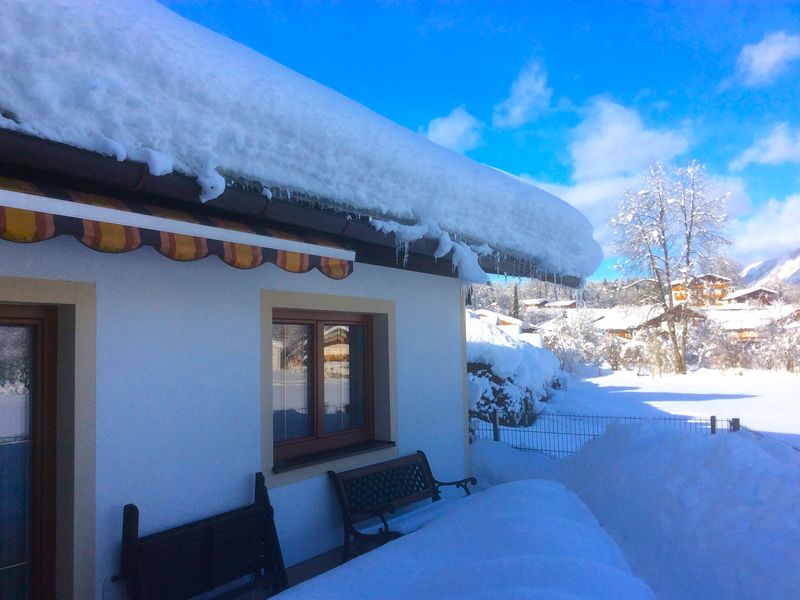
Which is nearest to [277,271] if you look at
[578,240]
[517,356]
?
[578,240]

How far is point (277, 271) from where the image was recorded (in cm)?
396

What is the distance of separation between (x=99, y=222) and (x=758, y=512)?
5383mm

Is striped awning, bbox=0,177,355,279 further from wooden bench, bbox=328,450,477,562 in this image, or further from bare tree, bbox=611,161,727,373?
bare tree, bbox=611,161,727,373

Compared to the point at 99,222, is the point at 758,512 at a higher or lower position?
lower

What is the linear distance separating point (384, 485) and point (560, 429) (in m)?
8.10

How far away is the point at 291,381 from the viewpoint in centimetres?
434

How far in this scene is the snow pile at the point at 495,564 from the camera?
183 cm

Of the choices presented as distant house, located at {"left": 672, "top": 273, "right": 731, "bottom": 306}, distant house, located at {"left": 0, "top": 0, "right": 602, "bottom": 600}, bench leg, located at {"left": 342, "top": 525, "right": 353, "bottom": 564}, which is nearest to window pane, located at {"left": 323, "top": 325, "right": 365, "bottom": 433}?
distant house, located at {"left": 0, "top": 0, "right": 602, "bottom": 600}

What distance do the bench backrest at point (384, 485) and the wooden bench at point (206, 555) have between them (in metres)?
0.72

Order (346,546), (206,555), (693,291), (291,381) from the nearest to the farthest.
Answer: (206,555) → (346,546) → (291,381) → (693,291)

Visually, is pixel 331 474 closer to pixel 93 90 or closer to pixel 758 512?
pixel 93 90

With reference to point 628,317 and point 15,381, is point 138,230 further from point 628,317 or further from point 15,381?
point 628,317

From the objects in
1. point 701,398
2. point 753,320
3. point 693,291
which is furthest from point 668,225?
point 701,398

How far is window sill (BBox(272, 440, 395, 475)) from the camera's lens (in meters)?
3.97
